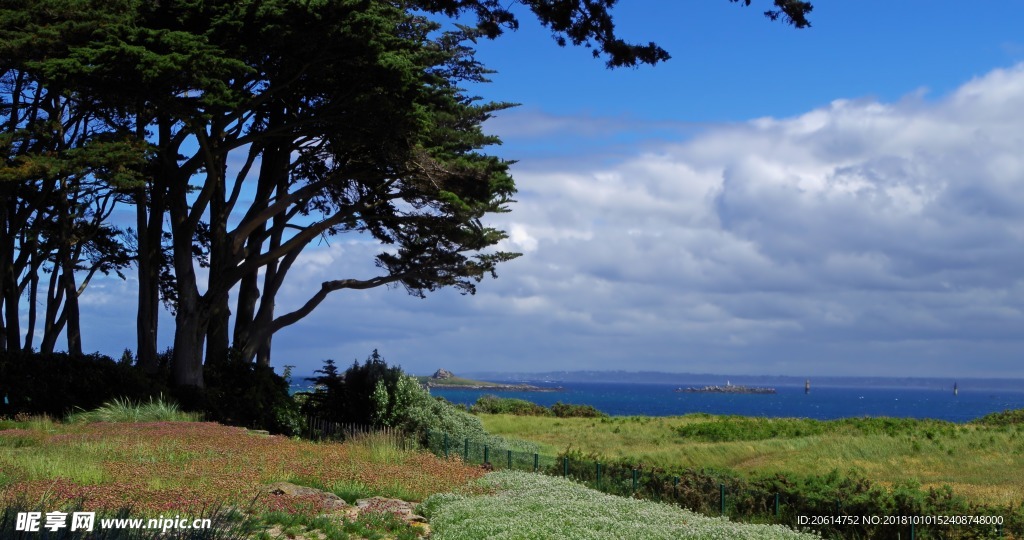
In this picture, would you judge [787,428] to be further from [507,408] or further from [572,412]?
[507,408]

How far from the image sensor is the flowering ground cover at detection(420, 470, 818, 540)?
11.1 m

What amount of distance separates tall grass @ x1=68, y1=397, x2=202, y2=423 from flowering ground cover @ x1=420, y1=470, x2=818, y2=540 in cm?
1082

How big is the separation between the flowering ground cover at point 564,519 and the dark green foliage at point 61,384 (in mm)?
13306

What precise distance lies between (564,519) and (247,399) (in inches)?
661

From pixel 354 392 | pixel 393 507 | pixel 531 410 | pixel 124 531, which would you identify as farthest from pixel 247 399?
pixel 531 410

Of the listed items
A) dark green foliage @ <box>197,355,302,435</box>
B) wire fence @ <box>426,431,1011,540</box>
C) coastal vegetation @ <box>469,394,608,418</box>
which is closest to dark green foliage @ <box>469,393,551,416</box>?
coastal vegetation @ <box>469,394,608,418</box>

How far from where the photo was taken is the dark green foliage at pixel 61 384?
78.8ft

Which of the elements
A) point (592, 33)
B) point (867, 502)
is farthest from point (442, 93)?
point (867, 502)

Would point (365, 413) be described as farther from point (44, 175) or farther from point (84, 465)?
point (84, 465)

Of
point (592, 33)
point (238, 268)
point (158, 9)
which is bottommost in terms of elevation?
point (238, 268)

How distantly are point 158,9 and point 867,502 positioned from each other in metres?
20.6

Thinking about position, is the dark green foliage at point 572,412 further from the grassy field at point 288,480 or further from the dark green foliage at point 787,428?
the grassy field at point 288,480

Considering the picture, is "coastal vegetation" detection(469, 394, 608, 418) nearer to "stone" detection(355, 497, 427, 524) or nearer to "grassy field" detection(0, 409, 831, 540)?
"grassy field" detection(0, 409, 831, 540)

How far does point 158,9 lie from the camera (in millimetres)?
24703
